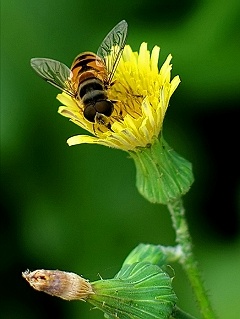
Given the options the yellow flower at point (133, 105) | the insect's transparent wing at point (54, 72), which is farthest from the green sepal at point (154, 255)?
the insect's transparent wing at point (54, 72)

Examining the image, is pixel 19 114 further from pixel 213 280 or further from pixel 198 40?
pixel 213 280

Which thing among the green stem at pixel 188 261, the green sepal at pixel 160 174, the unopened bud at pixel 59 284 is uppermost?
the green sepal at pixel 160 174

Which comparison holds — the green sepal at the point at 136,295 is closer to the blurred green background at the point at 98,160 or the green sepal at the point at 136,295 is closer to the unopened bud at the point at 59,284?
the unopened bud at the point at 59,284

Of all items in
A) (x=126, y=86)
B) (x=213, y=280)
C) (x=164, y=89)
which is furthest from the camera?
(x=213, y=280)

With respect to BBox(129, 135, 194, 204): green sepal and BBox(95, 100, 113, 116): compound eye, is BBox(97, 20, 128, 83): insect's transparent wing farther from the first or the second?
BBox(129, 135, 194, 204): green sepal

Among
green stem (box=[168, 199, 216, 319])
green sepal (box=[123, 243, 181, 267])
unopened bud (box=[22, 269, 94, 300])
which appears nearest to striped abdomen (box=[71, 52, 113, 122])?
green stem (box=[168, 199, 216, 319])

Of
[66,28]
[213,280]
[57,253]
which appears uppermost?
[66,28]

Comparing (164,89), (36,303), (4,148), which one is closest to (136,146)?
(164,89)
